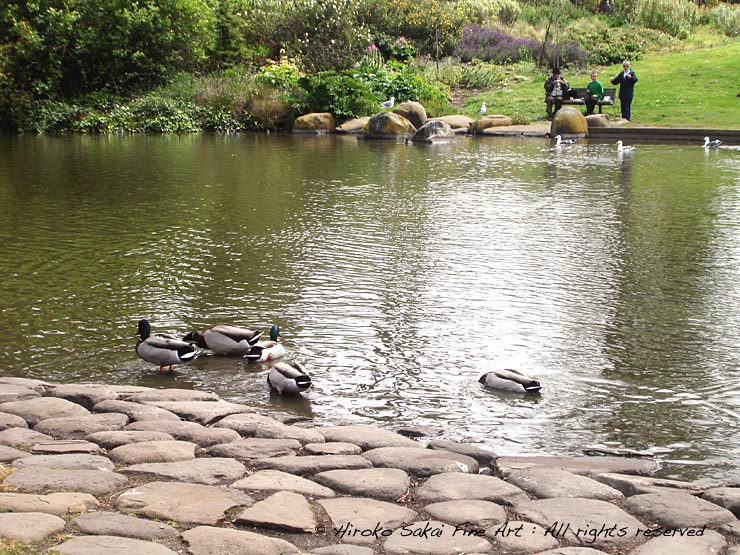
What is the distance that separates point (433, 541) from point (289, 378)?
2790 mm

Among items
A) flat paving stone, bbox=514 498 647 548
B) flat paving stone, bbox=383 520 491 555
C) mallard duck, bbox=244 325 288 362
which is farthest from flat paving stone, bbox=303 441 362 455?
mallard duck, bbox=244 325 288 362

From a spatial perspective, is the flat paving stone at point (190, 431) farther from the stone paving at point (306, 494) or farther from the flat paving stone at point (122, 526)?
the flat paving stone at point (122, 526)

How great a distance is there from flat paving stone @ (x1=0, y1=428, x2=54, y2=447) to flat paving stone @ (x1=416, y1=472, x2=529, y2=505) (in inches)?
89.2

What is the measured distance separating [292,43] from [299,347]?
32.1 meters

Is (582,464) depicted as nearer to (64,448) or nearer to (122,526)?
(122,526)

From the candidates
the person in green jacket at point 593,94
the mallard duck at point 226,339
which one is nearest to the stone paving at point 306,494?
the mallard duck at point 226,339

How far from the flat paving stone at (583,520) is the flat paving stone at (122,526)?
68.0 inches

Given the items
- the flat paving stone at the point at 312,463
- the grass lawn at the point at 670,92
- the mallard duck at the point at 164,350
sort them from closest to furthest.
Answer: the flat paving stone at the point at 312,463
the mallard duck at the point at 164,350
the grass lawn at the point at 670,92

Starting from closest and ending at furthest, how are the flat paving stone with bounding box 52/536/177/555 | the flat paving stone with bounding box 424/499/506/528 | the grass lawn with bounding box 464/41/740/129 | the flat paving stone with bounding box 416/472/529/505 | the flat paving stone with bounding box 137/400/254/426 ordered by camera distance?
the flat paving stone with bounding box 52/536/177/555, the flat paving stone with bounding box 424/499/506/528, the flat paving stone with bounding box 416/472/529/505, the flat paving stone with bounding box 137/400/254/426, the grass lawn with bounding box 464/41/740/129

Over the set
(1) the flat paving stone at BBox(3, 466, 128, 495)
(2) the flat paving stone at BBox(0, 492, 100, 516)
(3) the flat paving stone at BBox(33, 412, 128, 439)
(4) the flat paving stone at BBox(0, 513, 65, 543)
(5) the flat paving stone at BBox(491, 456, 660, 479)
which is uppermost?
(4) the flat paving stone at BBox(0, 513, 65, 543)

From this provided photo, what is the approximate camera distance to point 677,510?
4.42 m

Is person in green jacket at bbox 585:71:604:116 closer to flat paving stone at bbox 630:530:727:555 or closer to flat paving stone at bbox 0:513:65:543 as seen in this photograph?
flat paving stone at bbox 630:530:727:555

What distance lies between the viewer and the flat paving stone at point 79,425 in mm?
5391

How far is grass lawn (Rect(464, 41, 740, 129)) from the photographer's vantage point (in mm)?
28641
